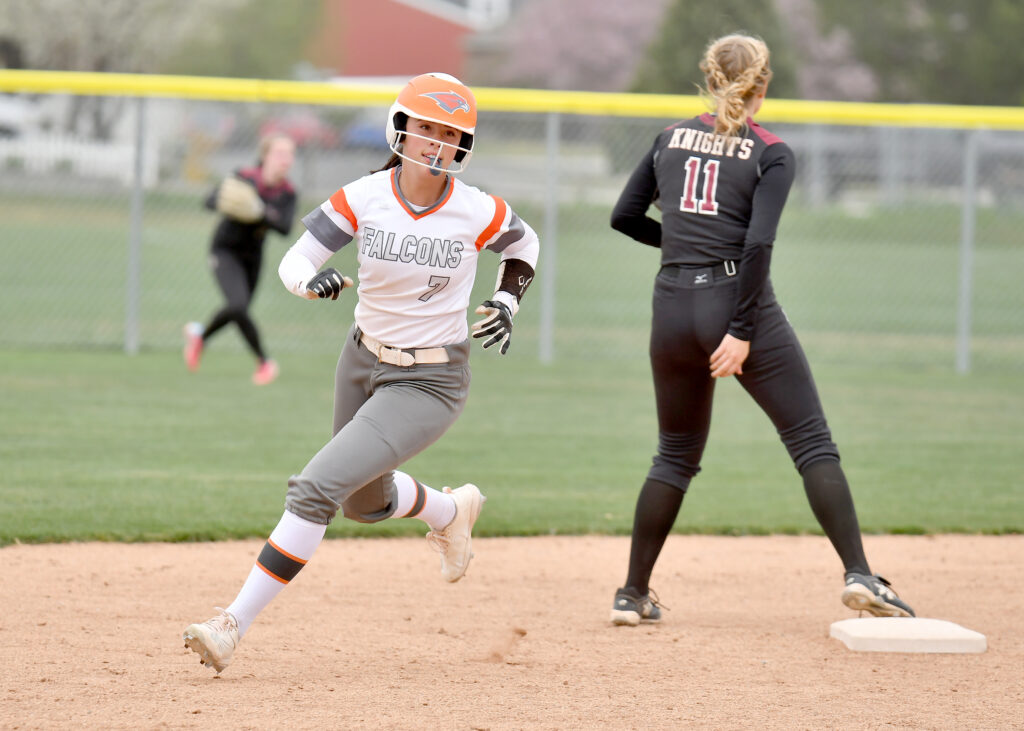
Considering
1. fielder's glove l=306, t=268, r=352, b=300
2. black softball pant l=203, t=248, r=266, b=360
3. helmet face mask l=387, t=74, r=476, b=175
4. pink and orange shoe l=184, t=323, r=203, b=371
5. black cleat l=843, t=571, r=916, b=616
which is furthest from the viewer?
pink and orange shoe l=184, t=323, r=203, b=371

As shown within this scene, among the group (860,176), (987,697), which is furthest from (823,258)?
(987,697)

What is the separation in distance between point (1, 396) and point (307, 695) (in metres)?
6.81

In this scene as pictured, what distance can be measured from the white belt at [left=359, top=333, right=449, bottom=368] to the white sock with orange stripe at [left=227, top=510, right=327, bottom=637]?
609mm

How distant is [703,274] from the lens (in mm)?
4703

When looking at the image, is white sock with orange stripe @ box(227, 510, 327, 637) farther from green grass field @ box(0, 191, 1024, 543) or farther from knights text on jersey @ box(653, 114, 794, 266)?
green grass field @ box(0, 191, 1024, 543)

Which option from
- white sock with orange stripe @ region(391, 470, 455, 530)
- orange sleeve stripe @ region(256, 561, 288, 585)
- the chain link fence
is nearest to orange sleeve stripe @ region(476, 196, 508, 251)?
white sock with orange stripe @ region(391, 470, 455, 530)

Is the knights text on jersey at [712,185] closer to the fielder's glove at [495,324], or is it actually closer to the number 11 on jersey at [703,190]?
the number 11 on jersey at [703,190]

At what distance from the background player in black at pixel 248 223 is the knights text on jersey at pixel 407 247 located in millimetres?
6224

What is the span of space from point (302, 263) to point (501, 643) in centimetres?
154

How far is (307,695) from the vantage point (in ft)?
13.0

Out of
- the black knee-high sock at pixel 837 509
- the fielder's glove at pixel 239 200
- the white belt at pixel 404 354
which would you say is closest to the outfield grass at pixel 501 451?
the fielder's glove at pixel 239 200

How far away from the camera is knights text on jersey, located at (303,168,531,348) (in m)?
4.25

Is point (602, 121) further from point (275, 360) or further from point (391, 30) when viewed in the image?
point (391, 30)

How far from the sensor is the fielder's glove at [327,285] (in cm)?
399
